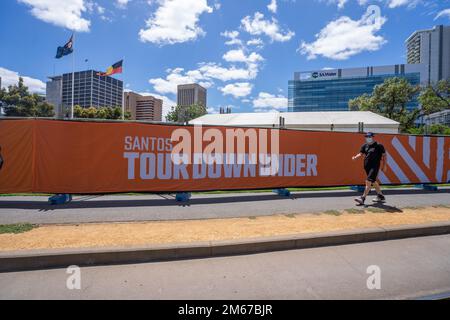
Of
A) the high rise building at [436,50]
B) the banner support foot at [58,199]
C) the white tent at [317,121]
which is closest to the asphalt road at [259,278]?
the banner support foot at [58,199]

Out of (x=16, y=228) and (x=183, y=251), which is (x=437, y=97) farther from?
(x=16, y=228)

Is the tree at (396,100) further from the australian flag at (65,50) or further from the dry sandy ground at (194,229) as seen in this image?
the australian flag at (65,50)

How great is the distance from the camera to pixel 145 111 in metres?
114

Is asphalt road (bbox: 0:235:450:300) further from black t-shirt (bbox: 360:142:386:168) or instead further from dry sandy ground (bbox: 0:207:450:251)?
black t-shirt (bbox: 360:142:386:168)

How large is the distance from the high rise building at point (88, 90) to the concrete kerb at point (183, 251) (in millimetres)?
71376

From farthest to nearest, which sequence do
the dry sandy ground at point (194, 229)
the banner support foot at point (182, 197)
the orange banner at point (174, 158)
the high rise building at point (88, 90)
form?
1. the high rise building at point (88, 90)
2. the banner support foot at point (182, 197)
3. the orange banner at point (174, 158)
4. the dry sandy ground at point (194, 229)

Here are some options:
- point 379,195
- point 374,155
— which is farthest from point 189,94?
point 379,195

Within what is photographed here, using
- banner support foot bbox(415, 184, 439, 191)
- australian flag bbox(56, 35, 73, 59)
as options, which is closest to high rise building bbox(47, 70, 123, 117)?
australian flag bbox(56, 35, 73, 59)

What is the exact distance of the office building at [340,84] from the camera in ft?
350

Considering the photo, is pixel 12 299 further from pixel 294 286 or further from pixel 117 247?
pixel 294 286

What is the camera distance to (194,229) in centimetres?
482

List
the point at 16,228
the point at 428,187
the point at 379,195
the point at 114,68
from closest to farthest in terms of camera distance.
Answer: the point at 16,228 → the point at 379,195 → the point at 428,187 → the point at 114,68

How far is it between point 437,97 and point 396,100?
196 inches
